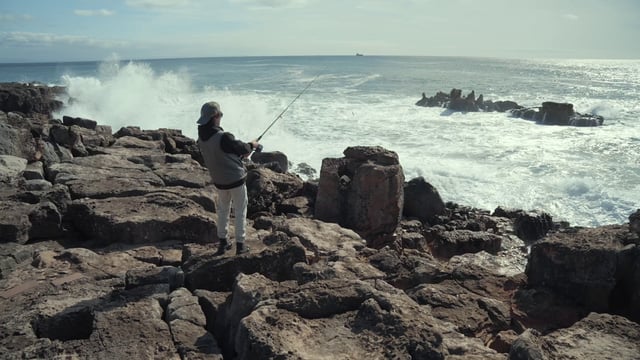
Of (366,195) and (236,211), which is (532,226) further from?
(236,211)

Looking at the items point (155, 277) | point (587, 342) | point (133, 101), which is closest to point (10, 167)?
point (155, 277)

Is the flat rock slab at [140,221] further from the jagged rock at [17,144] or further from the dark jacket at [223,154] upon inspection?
the jagged rock at [17,144]

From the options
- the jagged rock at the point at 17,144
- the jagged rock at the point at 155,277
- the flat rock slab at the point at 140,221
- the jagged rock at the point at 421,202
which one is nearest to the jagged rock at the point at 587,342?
the jagged rock at the point at 155,277

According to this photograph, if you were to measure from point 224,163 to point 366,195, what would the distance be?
3.55 m

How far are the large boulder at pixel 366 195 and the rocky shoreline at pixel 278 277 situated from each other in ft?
0.08

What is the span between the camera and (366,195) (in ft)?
26.0

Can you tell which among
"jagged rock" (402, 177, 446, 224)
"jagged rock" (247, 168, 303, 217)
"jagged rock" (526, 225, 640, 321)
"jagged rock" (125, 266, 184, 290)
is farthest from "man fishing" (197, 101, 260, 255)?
"jagged rock" (402, 177, 446, 224)

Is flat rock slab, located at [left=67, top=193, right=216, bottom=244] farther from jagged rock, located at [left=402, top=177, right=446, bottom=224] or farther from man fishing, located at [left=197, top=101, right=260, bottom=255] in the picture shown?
→ jagged rock, located at [left=402, top=177, right=446, bottom=224]

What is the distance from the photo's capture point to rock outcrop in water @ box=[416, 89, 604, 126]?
27.9 m

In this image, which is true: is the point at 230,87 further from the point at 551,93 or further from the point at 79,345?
the point at 79,345

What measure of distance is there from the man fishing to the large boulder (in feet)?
10.2

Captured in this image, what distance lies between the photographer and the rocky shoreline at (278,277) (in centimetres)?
333

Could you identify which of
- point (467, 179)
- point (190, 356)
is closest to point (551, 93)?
point (467, 179)

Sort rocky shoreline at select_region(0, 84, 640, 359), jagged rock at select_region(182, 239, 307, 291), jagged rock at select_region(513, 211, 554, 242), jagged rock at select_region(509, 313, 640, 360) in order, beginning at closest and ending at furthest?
jagged rock at select_region(509, 313, 640, 360) < rocky shoreline at select_region(0, 84, 640, 359) < jagged rock at select_region(182, 239, 307, 291) < jagged rock at select_region(513, 211, 554, 242)
